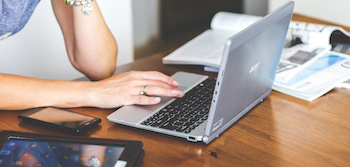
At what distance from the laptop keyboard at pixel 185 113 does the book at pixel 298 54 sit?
0.21m

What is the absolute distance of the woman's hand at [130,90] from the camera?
817 mm

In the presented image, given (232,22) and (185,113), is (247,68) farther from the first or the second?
(232,22)

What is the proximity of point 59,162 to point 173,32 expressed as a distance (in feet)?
4.54

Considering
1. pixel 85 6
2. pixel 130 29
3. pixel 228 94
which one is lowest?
pixel 130 29

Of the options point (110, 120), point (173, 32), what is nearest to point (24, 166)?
point (110, 120)

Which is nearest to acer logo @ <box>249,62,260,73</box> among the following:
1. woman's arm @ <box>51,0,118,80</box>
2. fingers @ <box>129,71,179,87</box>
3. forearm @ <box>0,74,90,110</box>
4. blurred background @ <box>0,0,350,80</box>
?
fingers @ <box>129,71,179,87</box>

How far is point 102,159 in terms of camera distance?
1.89 feet

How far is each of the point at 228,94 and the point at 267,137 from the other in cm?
14

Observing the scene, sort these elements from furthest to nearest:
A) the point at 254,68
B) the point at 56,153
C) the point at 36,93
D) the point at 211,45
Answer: the point at 211,45
the point at 36,93
the point at 254,68
the point at 56,153

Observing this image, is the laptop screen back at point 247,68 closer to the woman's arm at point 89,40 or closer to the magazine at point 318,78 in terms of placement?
the magazine at point 318,78

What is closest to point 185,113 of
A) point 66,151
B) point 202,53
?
point 66,151

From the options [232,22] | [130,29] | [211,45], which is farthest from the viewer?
[130,29]

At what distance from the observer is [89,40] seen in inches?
41.1

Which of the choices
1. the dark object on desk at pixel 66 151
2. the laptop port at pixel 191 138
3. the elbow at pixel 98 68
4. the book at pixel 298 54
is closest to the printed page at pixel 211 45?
the book at pixel 298 54
